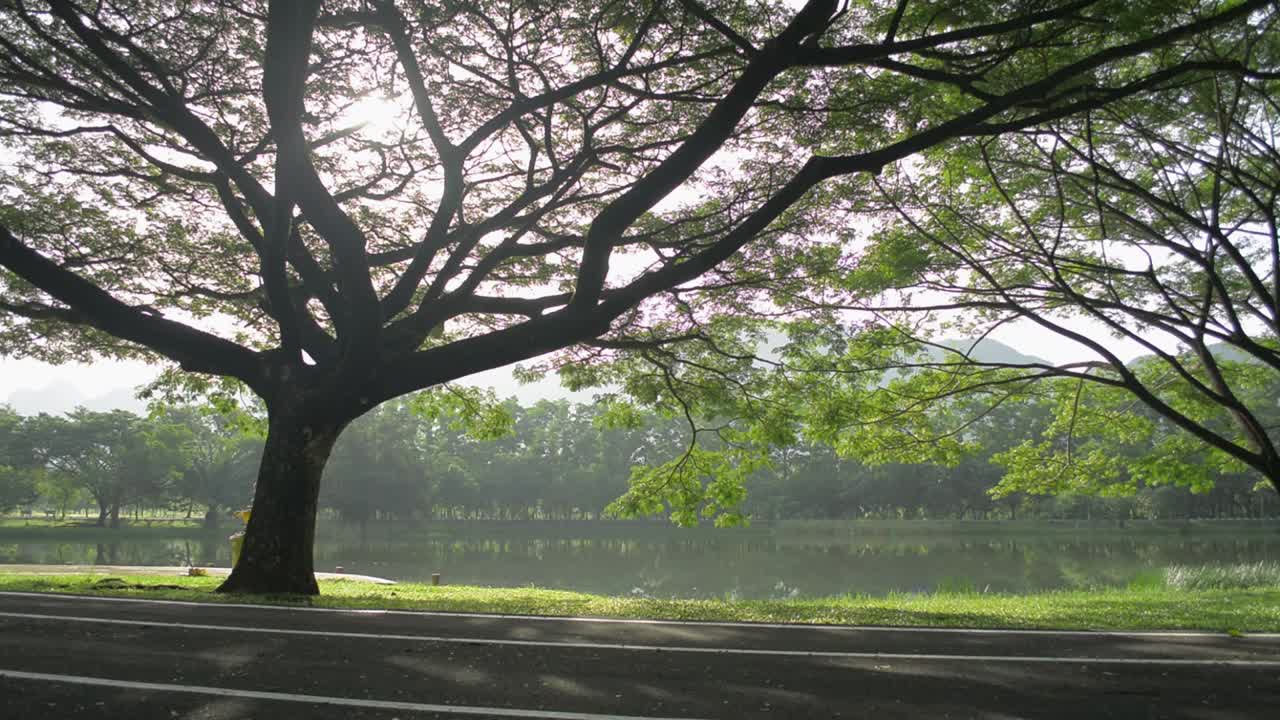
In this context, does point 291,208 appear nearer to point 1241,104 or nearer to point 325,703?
point 325,703

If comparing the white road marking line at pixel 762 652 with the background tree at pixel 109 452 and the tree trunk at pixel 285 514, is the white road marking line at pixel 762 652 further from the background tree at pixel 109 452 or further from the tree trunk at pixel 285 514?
the background tree at pixel 109 452

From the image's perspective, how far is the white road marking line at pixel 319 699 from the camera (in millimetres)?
5145

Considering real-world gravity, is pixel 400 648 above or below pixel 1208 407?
below

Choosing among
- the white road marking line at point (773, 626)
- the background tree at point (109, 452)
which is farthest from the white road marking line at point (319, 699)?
the background tree at point (109, 452)

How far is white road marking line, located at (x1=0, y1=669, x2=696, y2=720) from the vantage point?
514cm

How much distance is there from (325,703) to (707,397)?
11.5 meters

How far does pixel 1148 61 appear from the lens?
460 inches

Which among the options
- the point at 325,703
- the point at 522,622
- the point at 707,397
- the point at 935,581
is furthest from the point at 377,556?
the point at 325,703

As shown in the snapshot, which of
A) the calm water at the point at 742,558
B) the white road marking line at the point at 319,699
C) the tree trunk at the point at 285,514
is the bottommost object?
the calm water at the point at 742,558

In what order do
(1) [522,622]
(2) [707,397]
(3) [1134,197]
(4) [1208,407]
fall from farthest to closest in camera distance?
(2) [707,397] < (4) [1208,407] < (3) [1134,197] < (1) [522,622]

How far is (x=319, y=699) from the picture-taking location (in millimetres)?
5430

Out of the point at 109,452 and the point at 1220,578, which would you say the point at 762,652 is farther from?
the point at 109,452

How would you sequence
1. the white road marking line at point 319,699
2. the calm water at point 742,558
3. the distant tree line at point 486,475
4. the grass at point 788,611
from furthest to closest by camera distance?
the distant tree line at point 486,475
the calm water at point 742,558
the grass at point 788,611
the white road marking line at point 319,699

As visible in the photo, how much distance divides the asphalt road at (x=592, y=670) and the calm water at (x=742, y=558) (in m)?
15.1
